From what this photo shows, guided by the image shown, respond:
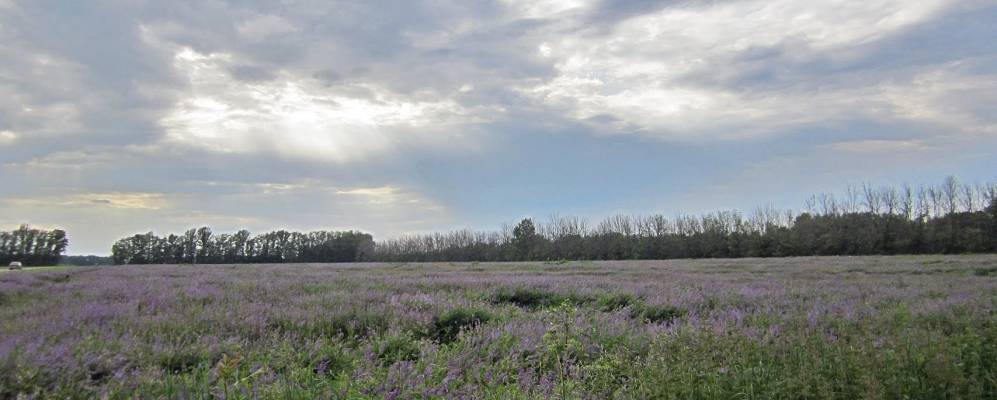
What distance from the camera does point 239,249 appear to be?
97.2 metres

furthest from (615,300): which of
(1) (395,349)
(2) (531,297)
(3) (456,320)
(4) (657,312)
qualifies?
(1) (395,349)

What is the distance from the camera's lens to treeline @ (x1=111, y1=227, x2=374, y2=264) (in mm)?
89875

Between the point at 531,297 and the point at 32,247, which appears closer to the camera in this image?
the point at 531,297

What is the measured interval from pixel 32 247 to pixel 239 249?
30995mm

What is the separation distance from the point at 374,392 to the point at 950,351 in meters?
4.94

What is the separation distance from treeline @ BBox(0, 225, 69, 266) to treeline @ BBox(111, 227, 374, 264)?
13.5 meters

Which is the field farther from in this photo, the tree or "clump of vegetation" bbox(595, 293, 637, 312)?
the tree

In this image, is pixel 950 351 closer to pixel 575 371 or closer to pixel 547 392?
pixel 575 371

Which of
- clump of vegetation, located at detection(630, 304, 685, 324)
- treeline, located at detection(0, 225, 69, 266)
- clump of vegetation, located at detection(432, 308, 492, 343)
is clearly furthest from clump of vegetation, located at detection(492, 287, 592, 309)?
treeline, located at detection(0, 225, 69, 266)

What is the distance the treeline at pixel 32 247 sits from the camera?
68.9m

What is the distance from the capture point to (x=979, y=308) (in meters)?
6.75

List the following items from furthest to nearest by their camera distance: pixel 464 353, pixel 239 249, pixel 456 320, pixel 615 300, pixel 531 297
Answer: pixel 239 249 → pixel 531 297 → pixel 615 300 → pixel 456 320 → pixel 464 353

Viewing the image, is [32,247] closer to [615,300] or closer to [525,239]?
[525,239]

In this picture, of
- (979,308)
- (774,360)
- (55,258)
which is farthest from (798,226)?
(55,258)
